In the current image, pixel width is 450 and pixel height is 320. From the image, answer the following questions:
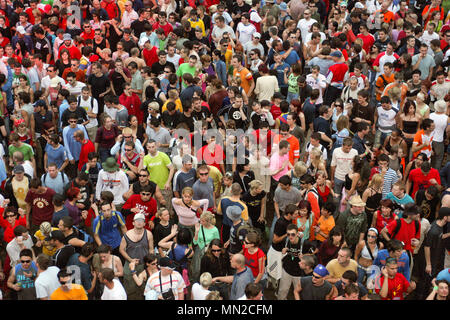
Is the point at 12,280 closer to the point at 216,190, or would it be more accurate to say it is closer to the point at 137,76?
the point at 216,190

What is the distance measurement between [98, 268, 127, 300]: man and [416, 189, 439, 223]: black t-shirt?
530cm

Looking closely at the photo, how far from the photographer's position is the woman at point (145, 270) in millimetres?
9062

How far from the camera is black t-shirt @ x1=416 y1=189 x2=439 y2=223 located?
434 inches

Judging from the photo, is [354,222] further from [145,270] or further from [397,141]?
[145,270]

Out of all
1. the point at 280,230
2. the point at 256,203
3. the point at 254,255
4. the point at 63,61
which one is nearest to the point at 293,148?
the point at 256,203

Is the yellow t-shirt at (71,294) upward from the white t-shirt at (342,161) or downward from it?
downward

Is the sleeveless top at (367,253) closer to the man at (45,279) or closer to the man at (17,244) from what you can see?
the man at (45,279)

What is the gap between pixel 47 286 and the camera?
29.0ft

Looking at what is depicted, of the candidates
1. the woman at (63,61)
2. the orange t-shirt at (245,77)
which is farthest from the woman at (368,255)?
the woman at (63,61)

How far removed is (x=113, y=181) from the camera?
10.9 m

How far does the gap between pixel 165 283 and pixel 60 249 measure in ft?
5.63

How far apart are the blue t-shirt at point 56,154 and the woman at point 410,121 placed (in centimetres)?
647

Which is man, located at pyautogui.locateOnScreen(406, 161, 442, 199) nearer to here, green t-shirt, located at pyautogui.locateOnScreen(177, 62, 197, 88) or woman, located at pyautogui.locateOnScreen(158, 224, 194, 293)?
woman, located at pyautogui.locateOnScreen(158, 224, 194, 293)

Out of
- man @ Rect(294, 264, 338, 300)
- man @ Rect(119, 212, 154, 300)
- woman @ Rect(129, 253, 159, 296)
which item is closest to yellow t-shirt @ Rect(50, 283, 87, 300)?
woman @ Rect(129, 253, 159, 296)
